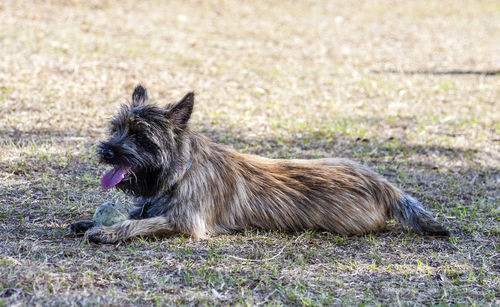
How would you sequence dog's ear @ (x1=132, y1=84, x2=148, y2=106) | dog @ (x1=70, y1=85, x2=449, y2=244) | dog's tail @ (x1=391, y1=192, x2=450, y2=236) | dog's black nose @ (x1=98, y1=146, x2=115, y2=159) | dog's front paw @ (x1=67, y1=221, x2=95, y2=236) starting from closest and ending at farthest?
dog's black nose @ (x1=98, y1=146, x2=115, y2=159) < dog @ (x1=70, y1=85, x2=449, y2=244) < dog's front paw @ (x1=67, y1=221, x2=95, y2=236) < dog's ear @ (x1=132, y1=84, x2=148, y2=106) < dog's tail @ (x1=391, y1=192, x2=450, y2=236)

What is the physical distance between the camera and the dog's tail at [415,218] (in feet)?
18.9

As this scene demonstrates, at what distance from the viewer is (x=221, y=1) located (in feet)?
55.7

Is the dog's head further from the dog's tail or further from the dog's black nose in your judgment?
the dog's tail

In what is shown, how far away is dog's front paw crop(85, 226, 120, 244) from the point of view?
5062mm

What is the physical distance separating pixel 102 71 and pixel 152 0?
626 cm

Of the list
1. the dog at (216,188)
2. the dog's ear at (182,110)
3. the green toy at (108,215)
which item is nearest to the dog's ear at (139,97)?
the dog at (216,188)

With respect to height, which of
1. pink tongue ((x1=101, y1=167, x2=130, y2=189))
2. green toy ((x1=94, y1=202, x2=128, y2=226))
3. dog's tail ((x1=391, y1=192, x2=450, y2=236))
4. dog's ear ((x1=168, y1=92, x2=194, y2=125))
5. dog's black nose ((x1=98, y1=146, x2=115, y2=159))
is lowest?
dog's tail ((x1=391, y1=192, x2=450, y2=236))

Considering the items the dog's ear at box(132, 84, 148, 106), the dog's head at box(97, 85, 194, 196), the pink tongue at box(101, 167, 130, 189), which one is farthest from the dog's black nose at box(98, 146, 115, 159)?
the dog's ear at box(132, 84, 148, 106)

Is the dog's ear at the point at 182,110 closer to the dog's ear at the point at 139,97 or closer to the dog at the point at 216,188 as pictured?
the dog at the point at 216,188

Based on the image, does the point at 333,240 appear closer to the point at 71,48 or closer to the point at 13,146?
the point at 13,146

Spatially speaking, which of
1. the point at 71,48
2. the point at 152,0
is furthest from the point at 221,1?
the point at 71,48

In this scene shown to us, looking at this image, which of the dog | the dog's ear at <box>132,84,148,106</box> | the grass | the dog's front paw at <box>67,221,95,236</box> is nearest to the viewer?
the grass

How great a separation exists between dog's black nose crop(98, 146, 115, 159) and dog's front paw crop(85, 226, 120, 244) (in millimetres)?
611

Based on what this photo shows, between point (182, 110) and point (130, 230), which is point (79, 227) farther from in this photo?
point (182, 110)
